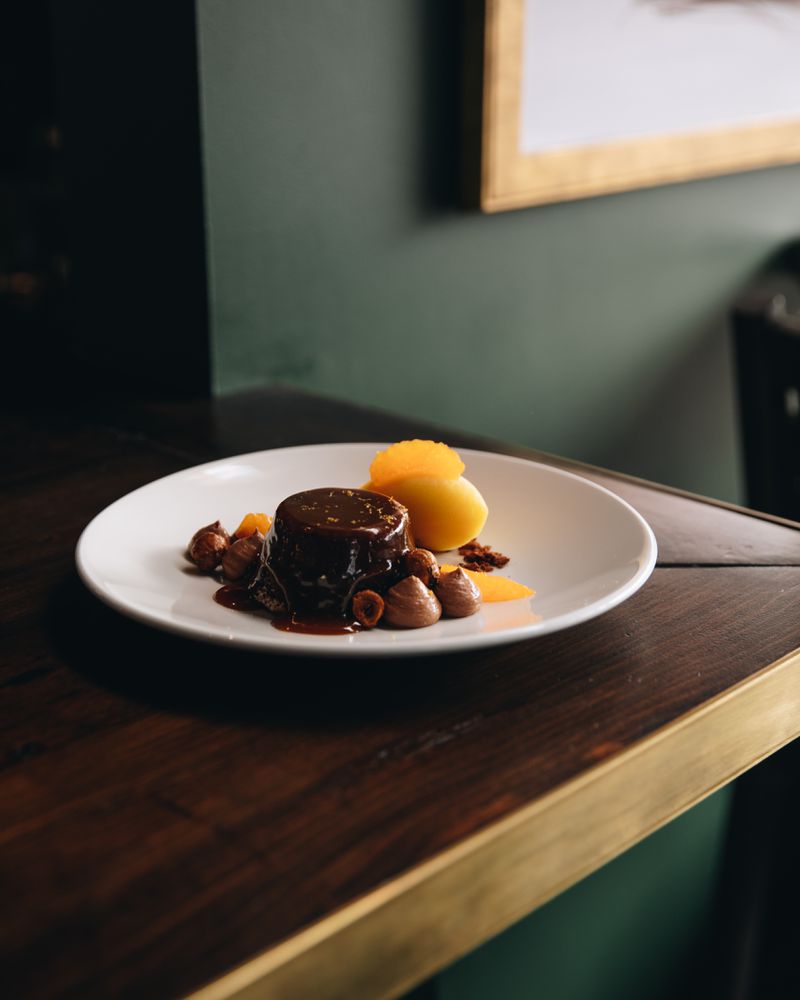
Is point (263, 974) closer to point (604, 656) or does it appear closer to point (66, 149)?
point (604, 656)

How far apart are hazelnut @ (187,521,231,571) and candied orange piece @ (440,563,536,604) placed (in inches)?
6.6

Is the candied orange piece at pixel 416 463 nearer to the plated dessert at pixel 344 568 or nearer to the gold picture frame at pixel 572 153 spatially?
the plated dessert at pixel 344 568

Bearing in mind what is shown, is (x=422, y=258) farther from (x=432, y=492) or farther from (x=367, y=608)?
(x=367, y=608)

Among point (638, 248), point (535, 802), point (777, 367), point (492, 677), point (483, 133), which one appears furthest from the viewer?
point (638, 248)

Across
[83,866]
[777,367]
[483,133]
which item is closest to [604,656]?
[83,866]

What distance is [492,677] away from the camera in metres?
0.68

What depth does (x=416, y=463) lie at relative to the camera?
806mm

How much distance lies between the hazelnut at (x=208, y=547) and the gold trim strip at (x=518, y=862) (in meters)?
0.32

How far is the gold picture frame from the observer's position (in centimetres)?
148

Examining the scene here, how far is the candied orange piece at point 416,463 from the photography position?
0.80 m

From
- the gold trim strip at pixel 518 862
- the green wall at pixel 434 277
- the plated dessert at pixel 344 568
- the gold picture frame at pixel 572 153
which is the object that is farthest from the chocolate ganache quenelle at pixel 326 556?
the gold picture frame at pixel 572 153

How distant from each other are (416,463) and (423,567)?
115 millimetres

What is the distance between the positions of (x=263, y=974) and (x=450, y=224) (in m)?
1.31

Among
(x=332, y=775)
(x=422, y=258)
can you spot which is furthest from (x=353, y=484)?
(x=422, y=258)
